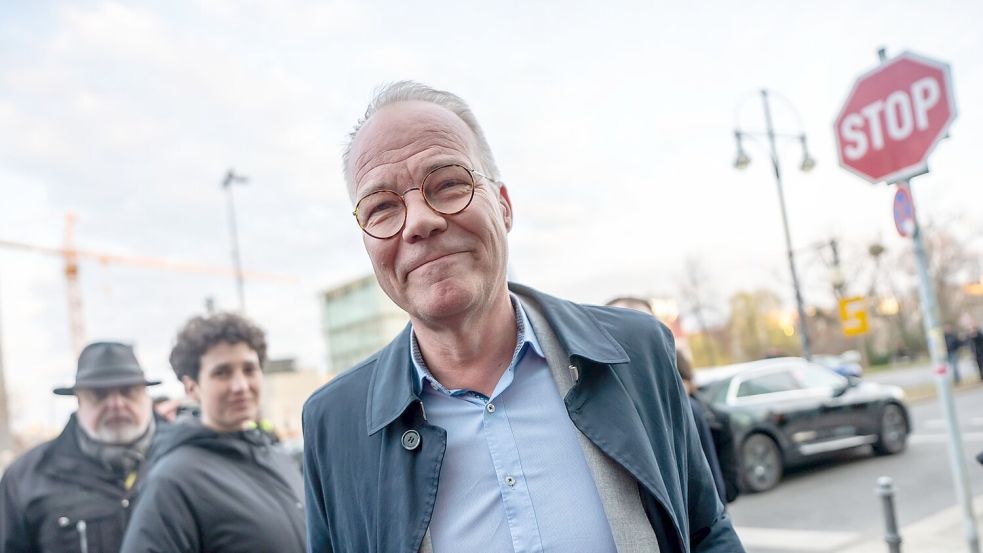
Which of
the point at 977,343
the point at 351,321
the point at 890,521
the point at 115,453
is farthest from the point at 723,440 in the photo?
the point at 351,321

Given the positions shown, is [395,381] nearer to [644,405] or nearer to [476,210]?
[476,210]

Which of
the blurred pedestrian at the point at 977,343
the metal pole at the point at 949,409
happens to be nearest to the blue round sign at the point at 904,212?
the metal pole at the point at 949,409

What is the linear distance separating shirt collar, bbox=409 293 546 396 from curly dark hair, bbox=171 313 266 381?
191 cm

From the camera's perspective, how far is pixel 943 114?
13.9ft

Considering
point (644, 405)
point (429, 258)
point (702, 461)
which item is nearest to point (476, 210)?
point (429, 258)

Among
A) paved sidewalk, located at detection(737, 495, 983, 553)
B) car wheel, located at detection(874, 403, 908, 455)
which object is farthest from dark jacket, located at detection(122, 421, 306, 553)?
car wheel, located at detection(874, 403, 908, 455)

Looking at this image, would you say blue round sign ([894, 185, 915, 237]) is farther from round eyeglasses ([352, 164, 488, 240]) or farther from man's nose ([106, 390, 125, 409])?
man's nose ([106, 390, 125, 409])

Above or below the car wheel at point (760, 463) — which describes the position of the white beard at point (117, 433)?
above

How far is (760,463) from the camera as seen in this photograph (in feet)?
31.8

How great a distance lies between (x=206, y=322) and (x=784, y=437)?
28.0ft

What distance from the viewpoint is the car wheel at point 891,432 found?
1068 centimetres

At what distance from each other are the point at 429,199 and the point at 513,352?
0.43m

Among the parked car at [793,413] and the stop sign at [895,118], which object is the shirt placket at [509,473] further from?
the parked car at [793,413]

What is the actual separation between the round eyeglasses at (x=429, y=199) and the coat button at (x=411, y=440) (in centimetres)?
43
